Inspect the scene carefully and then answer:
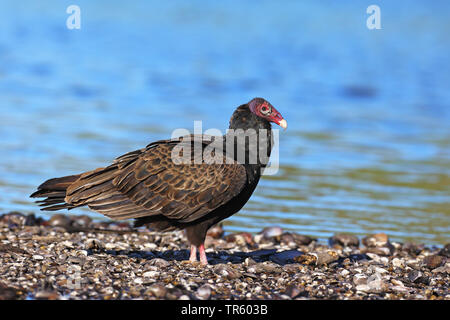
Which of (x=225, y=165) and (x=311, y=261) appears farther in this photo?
(x=311, y=261)

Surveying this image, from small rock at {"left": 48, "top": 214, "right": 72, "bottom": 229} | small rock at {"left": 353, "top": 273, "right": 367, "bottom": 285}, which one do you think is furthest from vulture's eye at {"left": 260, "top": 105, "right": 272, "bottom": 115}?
small rock at {"left": 48, "top": 214, "right": 72, "bottom": 229}

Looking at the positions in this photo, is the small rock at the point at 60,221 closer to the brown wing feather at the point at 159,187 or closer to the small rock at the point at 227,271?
the brown wing feather at the point at 159,187

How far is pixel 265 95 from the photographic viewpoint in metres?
16.8

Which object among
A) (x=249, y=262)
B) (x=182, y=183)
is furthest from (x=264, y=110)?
(x=249, y=262)

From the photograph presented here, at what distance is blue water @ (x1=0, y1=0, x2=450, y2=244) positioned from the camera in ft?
34.3

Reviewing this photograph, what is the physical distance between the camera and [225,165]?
6.83m

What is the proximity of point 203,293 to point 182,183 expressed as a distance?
1360 mm

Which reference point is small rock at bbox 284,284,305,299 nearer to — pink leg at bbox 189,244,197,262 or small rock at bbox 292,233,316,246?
pink leg at bbox 189,244,197,262

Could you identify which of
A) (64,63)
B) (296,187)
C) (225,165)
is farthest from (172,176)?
(64,63)

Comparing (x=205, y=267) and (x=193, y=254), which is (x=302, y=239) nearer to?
(x=193, y=254)

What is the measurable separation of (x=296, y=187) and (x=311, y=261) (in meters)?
3.51

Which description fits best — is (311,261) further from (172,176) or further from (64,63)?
(64,63)

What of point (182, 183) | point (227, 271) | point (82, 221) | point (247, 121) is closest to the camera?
point (227, 271)
